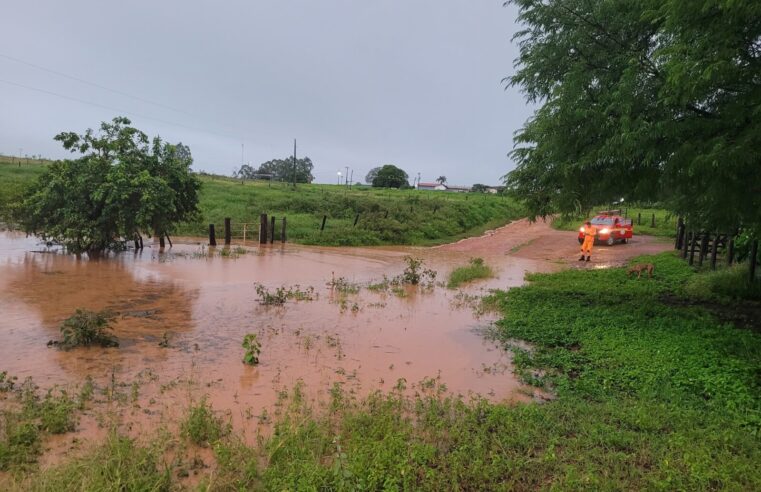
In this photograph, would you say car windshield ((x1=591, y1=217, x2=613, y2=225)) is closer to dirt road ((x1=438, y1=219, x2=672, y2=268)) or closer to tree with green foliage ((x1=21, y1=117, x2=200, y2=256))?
dirt road ((x1=438, y1=219, x2=672, y2=268))

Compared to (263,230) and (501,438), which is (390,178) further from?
(501,438)

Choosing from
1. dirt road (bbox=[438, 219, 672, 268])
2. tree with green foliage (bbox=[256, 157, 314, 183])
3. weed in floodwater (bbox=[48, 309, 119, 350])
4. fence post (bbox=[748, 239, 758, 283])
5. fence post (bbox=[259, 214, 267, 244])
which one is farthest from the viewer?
tree with green foliage (bbox=[256, 157, 314, 183])

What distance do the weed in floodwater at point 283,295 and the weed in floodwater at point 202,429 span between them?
23.2 feet

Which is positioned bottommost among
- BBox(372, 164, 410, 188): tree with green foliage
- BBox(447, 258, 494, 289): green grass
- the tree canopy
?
BBox(447, 258, 494, 289): green grass

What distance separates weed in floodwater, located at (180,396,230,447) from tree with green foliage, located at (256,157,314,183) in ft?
327

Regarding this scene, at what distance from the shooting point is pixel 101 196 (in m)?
17.6

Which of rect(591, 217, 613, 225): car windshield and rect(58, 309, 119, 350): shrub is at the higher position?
rect(591, 217, 613, 225): car windshield

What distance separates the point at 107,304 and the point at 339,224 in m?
23.0

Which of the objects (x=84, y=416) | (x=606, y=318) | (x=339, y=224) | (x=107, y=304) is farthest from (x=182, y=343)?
(x=339, y=224)

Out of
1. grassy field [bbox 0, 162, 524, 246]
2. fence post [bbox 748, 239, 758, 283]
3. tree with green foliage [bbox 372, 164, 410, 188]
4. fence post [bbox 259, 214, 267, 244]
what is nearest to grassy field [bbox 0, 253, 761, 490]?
fence post [bbox 748, 239, 758, 283]

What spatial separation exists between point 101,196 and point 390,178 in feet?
248

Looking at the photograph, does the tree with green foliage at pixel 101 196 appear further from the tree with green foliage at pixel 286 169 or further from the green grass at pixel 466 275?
the tree with green foliage at pixel 286 169

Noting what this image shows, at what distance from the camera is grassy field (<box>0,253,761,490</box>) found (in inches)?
170

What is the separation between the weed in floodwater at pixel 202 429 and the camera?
17.0 feet
